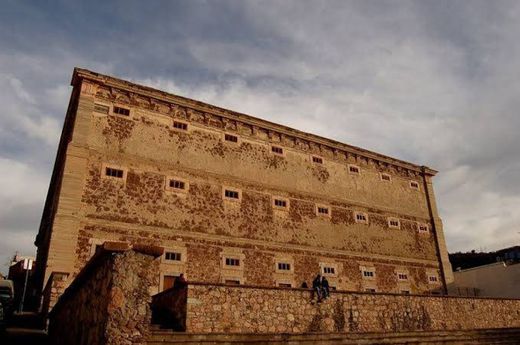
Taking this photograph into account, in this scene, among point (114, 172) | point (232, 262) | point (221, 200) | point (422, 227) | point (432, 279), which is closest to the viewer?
point (114, 172)

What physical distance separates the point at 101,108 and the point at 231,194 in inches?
291

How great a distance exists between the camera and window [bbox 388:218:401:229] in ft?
83.9

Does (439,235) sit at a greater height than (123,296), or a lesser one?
greater

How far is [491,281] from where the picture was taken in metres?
27.1

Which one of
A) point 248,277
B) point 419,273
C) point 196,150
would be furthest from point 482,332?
point 419,273

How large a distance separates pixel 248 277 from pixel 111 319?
1438 cm

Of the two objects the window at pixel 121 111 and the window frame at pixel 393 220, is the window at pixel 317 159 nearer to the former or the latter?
the window frame at pixel 393 220

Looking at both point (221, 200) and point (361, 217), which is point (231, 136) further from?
point (361, 217)

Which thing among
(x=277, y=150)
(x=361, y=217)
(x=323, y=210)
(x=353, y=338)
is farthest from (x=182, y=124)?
(x=353, y=338)

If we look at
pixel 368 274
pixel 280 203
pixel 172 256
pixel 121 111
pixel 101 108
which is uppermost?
pixel 121 111

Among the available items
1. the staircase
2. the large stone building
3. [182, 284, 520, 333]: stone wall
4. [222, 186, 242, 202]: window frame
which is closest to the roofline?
the large stone building

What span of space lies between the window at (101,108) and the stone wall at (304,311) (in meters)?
10.6

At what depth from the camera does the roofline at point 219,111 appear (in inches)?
710

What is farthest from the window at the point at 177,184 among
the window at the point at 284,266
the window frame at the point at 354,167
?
the window frame at the point at 354,167
